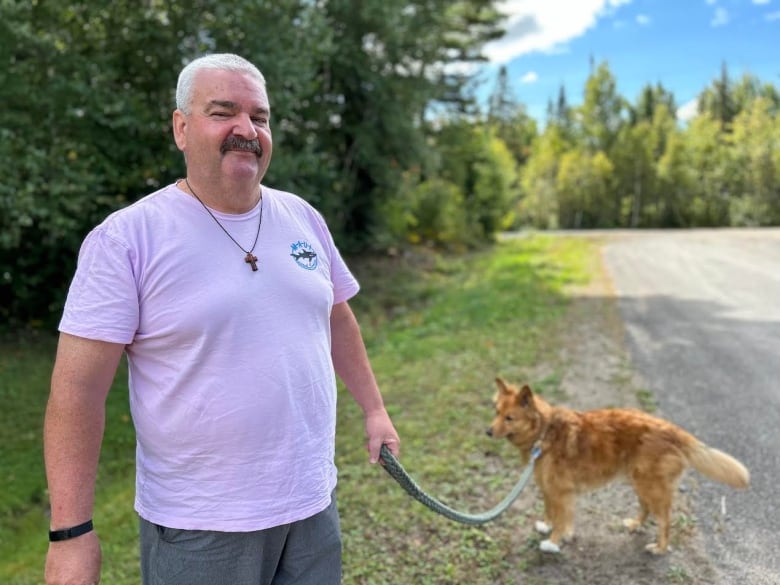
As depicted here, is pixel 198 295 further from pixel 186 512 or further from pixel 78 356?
pixel 186 512

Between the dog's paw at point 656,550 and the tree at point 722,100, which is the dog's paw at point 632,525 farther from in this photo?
the tree at point 722,100

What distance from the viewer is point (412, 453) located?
17.1ft

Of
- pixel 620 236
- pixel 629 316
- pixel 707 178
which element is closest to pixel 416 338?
pixel 629 316

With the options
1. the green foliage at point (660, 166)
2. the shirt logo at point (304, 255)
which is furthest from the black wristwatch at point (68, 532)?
the green foliage at point (660, 166)

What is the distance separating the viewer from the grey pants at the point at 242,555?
165 centimetres

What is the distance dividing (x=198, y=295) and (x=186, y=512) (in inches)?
23.7

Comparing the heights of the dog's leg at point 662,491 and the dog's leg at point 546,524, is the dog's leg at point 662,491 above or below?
above

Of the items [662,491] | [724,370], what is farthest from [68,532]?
[724,370]

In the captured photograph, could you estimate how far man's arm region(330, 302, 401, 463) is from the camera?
2.30 metres

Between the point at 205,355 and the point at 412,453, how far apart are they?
3888 millimetres

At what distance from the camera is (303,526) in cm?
183

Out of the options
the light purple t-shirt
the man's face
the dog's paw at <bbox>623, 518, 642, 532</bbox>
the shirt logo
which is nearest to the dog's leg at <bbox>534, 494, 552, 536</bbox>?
the dog's paw at <bbox>623, 518, 642, 532</bbox>

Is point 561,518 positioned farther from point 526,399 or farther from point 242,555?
point 242,555

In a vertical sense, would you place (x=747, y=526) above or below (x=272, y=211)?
below
